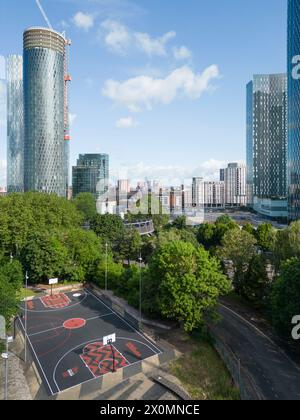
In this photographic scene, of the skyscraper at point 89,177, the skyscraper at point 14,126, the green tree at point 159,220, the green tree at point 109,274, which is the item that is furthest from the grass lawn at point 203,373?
the skyscraper at point 14,126

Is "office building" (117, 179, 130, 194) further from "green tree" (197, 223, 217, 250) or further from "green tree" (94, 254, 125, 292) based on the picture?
"green tree" (94, 254, 125, 292)

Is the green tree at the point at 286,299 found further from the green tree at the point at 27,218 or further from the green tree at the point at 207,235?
the green tree at the point at 27,218

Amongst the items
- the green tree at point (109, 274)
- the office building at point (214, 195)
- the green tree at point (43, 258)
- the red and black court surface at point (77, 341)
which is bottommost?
the red and black court surface at point (77, 341)

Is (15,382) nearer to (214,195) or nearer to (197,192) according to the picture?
(197,192)

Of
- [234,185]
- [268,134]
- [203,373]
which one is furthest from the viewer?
[234,185]

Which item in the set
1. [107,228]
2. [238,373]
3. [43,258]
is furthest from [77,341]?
[107,228]
